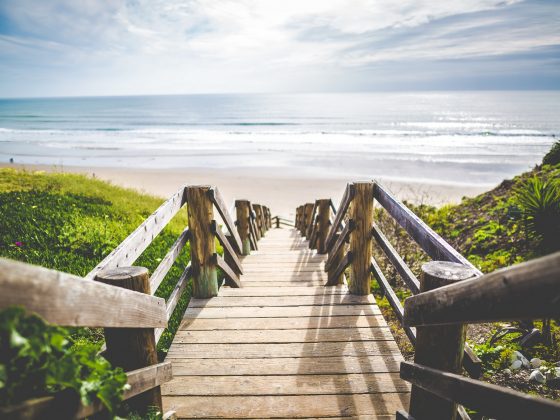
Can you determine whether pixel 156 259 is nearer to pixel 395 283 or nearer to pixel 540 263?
pixel 395 283

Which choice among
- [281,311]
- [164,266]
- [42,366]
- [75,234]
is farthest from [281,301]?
[75,234]

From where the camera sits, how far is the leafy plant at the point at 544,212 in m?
3.99

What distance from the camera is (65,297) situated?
1.12 metres

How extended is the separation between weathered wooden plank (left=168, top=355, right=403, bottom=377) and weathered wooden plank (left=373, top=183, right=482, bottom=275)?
43.1 inches

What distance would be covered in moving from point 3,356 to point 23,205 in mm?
7155

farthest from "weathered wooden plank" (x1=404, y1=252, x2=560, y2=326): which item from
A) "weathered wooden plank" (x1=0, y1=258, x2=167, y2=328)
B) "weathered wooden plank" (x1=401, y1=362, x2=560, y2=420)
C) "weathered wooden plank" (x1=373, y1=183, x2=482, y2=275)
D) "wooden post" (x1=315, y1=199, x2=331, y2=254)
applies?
"wooden post" (x1=315, y1=199, x2=331, y2=254)

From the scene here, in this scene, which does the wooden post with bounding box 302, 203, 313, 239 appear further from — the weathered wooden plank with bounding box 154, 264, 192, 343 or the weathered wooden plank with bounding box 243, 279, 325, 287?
the weathered wooden plank with bounding box 154, 264, 192, 343

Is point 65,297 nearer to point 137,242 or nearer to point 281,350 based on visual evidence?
point 137,242

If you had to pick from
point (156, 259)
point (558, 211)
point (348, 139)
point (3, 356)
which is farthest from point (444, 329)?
point (348, 139)

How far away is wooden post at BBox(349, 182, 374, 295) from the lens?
11.8ft

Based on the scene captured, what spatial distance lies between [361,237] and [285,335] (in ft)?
4.16

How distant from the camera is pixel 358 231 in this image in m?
3.72

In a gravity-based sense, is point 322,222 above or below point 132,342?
below

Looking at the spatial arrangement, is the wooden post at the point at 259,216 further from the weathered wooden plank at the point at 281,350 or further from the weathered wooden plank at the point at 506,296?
the weathered wooden plank at the point at 506,296
